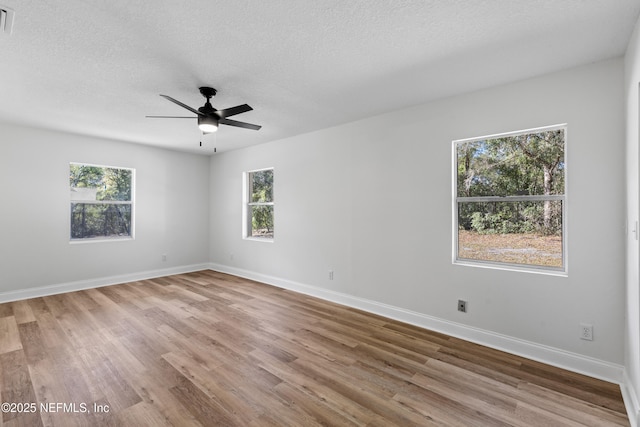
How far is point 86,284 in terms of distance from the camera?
15.7ft

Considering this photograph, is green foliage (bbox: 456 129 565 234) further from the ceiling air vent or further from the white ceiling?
the ceiling air vent

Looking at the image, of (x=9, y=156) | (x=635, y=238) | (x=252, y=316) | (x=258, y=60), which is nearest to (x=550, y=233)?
(x=635, y=238)

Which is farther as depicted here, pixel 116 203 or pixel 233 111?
pixel 116 203

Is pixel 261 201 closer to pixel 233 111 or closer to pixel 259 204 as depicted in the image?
pixel 259 204

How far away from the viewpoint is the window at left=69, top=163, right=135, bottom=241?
4801 mm

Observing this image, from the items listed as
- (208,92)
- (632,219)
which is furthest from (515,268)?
(208,92)

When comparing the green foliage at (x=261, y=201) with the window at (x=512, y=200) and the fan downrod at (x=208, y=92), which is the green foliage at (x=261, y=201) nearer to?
the fan downrod at (x=208, y=92)

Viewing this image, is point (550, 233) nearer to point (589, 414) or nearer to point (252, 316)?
point (589, 414)

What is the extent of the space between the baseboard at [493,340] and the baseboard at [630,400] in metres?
0.13

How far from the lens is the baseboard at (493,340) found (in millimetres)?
2326

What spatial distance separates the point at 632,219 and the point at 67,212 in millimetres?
6586

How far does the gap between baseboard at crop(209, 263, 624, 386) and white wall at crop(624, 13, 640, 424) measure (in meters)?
0.21

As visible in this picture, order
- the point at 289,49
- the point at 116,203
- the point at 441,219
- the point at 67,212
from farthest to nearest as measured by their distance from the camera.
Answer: the point at 116,203
the point at 67,212
the point at 441,219
the point at 289,49

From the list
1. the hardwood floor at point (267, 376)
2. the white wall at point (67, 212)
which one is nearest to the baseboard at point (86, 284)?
the white wall at point (67, 212)
